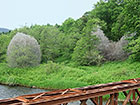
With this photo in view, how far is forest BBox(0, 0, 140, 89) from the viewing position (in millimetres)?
28072

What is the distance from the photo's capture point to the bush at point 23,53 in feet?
125

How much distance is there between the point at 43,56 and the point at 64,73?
16.5 meters

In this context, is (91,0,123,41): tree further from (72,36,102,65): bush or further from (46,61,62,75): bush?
(46,61,62,75): bush

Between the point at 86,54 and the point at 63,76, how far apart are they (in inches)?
368

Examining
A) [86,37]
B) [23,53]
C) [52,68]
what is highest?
[86,37]

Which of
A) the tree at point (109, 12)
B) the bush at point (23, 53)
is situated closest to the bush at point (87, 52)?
the bush at point (23, 53)

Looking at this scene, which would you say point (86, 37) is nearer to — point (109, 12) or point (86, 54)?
point (86, 54)

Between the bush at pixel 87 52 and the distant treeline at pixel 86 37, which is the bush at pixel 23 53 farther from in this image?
the bush at pixel 87 52

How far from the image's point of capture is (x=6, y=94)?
78.3 ft

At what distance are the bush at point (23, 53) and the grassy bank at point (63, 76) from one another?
1.87 metres

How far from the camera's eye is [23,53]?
38.6m

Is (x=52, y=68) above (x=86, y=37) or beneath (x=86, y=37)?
beneath

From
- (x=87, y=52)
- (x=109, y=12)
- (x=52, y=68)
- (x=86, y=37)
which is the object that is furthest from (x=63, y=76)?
(x=109, y=12)

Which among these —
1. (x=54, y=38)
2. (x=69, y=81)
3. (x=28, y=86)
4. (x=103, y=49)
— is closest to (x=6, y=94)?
(x=28, y=86)
